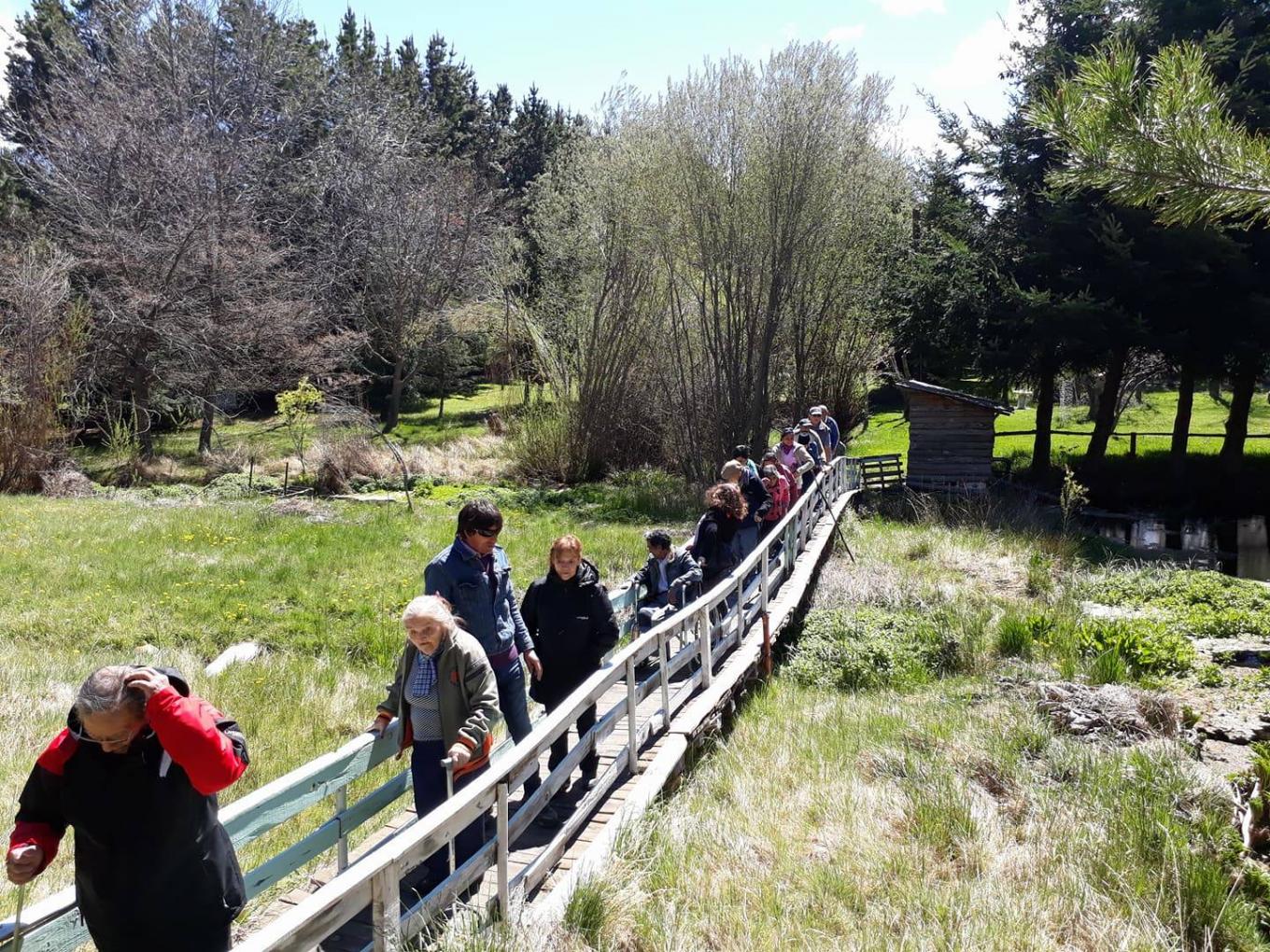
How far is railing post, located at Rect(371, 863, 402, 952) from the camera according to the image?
10.8ft

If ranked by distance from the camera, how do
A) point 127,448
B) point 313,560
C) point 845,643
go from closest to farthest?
point 845,643
point 313,560
point 127,448

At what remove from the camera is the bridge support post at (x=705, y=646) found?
7.39m

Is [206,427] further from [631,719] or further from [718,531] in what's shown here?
[631,719]

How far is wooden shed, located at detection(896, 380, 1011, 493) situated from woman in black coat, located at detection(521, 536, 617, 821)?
59.4 feet

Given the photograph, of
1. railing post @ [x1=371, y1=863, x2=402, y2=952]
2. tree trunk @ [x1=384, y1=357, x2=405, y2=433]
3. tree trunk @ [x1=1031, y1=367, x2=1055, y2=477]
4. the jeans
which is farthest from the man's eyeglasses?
tree trunk @ [x1=384, y1=357, x2=405, y2=433]

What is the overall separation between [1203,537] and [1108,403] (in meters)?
3.97

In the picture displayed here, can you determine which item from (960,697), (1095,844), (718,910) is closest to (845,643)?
(960,697)

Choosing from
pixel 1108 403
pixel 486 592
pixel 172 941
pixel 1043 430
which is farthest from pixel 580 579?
pixel 1043 430

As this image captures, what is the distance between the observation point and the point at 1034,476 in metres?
25.9

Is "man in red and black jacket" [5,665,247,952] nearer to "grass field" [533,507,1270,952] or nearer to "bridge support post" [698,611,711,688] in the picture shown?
"grass field" [533,507,1270,952]

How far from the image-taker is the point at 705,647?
744cm

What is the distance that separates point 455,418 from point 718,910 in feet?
109

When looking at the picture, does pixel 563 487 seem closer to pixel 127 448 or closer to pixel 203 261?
pixel 127 448

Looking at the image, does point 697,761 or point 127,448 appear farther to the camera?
point 127,448
